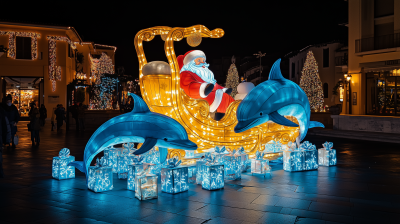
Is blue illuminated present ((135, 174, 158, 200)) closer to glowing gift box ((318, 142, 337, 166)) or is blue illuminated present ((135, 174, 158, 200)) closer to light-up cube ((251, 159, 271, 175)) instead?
light-up cube ((251, 159, 271, 175))

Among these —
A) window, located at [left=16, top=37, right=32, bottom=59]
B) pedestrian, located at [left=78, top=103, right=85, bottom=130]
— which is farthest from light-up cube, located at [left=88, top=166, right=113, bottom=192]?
window, located at [left=16, top=37, right=32, bottom=59]

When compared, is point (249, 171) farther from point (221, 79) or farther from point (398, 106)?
point (221, 79)

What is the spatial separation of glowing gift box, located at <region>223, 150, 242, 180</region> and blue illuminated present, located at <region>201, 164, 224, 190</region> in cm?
66

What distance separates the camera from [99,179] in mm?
5094

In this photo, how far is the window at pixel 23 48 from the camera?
80.2ft

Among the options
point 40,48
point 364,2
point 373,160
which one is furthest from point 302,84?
point 40,48

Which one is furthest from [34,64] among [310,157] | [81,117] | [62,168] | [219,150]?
[310,157]

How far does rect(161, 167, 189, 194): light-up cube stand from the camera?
4992 millimetres

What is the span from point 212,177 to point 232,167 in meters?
0.87

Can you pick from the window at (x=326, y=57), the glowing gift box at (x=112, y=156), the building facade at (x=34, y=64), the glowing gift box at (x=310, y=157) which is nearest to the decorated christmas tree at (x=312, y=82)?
the window at (x=326, y=57)

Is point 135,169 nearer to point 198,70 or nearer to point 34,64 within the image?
point 198,70

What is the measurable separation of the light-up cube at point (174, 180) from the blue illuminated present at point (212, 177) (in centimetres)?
35

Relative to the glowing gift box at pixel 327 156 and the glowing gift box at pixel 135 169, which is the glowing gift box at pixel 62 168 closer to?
the glowing gift box at pixel 135 169

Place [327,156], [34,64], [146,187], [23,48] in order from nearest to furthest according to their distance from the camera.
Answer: [146,187] < [327,156] < [23,48] < [34,64]
